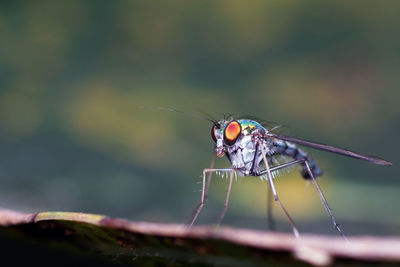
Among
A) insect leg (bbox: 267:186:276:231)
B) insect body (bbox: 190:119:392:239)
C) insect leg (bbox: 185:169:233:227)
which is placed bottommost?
insect leg (bbox: 267:186:276:231)

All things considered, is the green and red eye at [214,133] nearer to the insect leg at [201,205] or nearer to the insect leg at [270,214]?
the insect leg at [201,205]

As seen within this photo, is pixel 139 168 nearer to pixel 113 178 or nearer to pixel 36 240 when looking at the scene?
pixel 113 178

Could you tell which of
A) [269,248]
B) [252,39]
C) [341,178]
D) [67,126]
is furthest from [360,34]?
[269,248]

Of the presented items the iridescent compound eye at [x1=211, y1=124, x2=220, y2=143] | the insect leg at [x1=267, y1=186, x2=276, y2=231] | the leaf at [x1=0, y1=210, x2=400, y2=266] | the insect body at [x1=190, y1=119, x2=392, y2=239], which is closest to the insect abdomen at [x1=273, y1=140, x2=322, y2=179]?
the insect body at [x1=190, y1=119, x2=392, y2=239]

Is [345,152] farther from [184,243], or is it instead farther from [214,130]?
[184,243]

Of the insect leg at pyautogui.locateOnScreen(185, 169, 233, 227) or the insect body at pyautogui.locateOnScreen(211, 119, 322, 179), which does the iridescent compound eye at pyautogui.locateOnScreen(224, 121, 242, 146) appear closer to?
the insect body at pyautogui.locateOnScreen(211, 119, 322, 179)

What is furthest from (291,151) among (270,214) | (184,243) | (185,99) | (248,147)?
(184,243)

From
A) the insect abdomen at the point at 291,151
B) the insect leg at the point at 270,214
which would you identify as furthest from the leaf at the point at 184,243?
the insect abdomen at the point at 291,151
